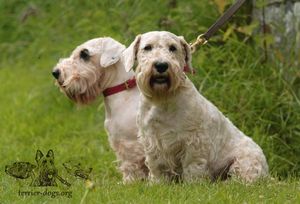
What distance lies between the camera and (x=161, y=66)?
5.14 m

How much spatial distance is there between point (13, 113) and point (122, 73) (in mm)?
3633

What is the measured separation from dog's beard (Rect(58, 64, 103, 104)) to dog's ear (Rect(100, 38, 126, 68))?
0.11 meters

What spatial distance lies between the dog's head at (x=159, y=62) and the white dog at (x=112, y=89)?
0.52 m

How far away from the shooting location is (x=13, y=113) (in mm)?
9453

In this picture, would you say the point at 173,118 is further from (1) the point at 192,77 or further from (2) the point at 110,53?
(1) the point at 192,77

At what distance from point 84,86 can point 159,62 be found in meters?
1.09

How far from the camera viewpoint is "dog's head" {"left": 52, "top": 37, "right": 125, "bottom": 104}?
6051mm

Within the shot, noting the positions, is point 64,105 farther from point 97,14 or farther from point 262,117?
point 262,117

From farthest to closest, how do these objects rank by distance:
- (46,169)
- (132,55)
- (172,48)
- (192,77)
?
1. (192,77)
2. (46,169)
3. (132,55)
4. (172,48)

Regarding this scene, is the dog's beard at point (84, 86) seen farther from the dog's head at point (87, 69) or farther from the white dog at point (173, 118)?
the white dog at point (173, 118)

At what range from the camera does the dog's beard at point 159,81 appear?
5180mm

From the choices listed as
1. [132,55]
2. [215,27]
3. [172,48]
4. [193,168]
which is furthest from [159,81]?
[215,27]

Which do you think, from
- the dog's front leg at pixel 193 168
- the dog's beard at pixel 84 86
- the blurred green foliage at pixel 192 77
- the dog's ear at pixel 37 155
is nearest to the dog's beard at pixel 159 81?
the dog's front leg at pixel 193 168

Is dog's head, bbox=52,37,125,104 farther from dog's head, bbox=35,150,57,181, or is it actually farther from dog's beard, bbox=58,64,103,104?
dog's head, bbox=35,150,57,181
